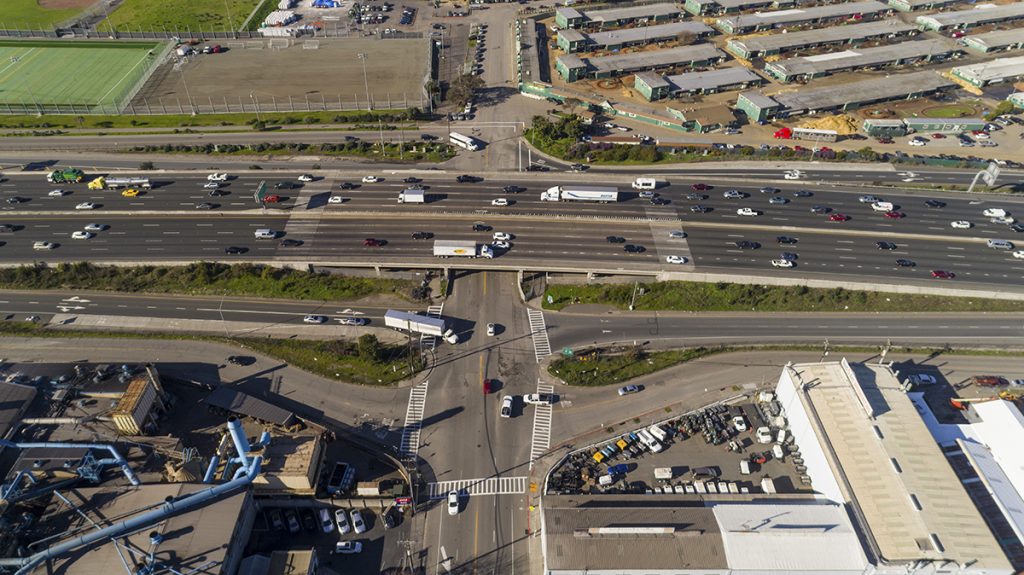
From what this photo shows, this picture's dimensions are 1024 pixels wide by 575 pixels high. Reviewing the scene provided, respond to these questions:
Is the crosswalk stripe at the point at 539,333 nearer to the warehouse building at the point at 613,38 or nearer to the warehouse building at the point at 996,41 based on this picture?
the warehouse building at the point at 613,38

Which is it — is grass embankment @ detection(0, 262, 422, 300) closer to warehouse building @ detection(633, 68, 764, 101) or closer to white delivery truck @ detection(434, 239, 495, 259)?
white delivery truck @ detection(434, 239, 495, 259)

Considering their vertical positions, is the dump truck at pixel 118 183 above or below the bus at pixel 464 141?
below

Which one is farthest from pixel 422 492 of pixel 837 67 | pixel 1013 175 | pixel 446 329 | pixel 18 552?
pixel 837 67

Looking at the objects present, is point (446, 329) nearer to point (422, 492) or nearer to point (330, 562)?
point (422, 492)

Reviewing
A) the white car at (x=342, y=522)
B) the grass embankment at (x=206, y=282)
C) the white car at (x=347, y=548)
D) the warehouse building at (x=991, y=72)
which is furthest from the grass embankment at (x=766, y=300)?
the warehouse building at (x=991, y=72)

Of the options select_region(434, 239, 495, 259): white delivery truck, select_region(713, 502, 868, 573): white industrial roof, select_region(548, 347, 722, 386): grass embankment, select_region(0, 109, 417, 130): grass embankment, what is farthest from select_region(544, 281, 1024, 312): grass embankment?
select_region(0, 109, 417, 130): grass embankment

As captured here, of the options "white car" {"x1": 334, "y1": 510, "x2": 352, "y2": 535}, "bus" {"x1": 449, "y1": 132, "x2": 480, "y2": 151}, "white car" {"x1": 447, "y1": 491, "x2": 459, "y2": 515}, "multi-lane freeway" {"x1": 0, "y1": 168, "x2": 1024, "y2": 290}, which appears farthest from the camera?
"bus" {"x1": 449, "y1": 132, "x2": 480, "y2": 151}

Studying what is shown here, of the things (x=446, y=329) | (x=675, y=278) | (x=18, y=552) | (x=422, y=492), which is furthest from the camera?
(x=675, y=278)
